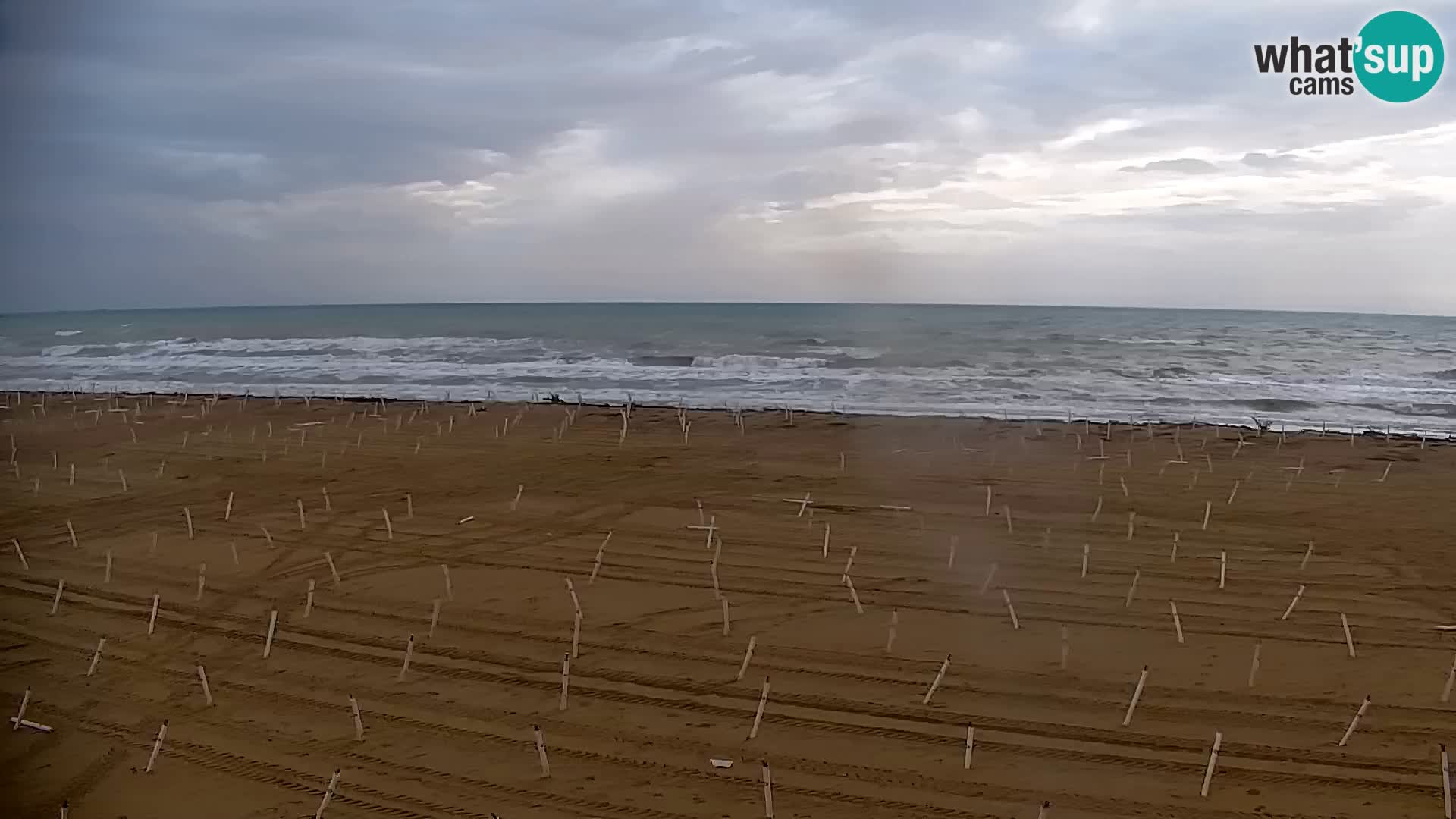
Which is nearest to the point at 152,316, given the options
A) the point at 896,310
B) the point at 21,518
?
the point at 896,310

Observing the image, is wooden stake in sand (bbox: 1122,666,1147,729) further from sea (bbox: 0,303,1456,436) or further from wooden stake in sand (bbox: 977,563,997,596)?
sea (bbox: 0,303,1456,436)

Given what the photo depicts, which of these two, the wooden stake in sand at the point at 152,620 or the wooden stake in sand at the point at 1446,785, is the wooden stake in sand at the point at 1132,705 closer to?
the wooden stake in sand at the point at 1446,785

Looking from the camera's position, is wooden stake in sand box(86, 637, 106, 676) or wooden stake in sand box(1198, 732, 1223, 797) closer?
wooden stake in sand box(1198, 732, 1223, 797)

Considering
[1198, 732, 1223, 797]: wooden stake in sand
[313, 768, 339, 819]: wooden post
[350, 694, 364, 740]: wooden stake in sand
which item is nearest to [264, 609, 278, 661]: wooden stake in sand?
[350, 694, 364, 740]: wooden stake in sand

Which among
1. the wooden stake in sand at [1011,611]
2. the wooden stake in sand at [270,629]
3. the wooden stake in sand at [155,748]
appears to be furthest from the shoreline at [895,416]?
the wooden stake in sand at [155,748]

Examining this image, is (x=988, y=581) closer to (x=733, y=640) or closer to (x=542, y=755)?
(x=733, y=640)

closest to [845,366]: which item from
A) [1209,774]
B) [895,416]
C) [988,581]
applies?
[895,416]
